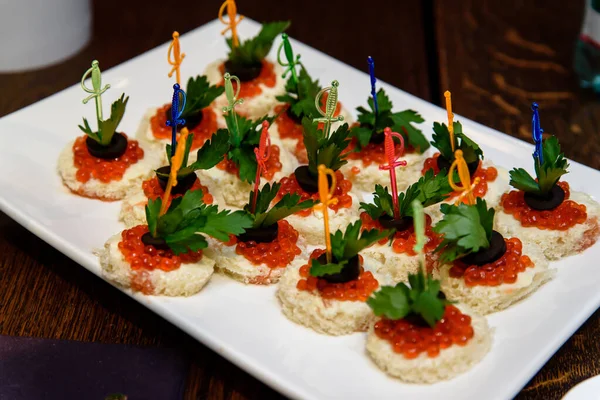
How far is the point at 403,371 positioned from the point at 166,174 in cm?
107

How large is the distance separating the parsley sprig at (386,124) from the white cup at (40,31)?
65.5 inches

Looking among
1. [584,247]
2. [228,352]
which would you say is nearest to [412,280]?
[228,352]

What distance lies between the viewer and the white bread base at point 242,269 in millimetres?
2707

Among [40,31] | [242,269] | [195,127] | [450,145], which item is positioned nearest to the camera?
[242,269]

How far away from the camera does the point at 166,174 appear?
113 inches

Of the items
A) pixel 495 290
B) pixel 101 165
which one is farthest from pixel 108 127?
pixel 495 290

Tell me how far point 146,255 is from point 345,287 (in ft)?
2.06

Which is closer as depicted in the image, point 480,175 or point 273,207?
point 273,207

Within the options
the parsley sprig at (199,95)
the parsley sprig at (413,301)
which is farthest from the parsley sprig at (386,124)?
the parsley sprig at (413,301)

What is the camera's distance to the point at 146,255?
2.62m

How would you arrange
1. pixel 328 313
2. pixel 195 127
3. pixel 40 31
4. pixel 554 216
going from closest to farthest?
pixel 328 313 → pixel 554 216 → pixel 195 127 → pixel 40 31

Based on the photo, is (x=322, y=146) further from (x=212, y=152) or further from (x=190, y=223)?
(x=190, y=223)

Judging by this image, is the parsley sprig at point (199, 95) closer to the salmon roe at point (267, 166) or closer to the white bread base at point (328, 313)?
the salmon roe at point (267, 166)

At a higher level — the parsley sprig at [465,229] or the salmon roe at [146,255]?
the parsley sprig at [465,229]
